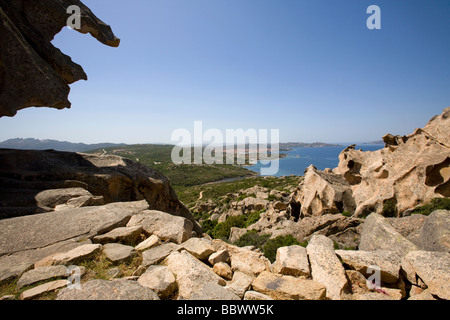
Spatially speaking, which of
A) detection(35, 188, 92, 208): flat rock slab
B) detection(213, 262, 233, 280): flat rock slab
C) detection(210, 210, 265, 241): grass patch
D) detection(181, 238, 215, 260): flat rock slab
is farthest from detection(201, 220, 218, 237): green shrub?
detection(213, 262, 233, 280): flat rock slab

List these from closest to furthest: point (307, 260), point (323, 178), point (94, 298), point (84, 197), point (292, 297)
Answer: point (94, 298) < point (292, 297) < point (307, 260) < point (84, 197) < point (323, 178)

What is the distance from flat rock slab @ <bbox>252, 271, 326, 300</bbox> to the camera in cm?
350

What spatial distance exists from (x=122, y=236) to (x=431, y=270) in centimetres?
644

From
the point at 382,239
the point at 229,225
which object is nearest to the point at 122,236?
the point at 382,239

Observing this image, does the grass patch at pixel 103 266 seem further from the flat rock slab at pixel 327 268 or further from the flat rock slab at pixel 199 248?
the flat rock slab at pixel 327 268

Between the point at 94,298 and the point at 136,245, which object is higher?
the point at 94,298

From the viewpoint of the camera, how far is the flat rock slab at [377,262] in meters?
4.04

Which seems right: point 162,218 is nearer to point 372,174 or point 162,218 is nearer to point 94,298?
point 94,298

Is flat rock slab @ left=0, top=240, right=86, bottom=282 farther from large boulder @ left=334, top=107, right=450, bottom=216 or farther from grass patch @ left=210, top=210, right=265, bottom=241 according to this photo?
grass patch @ left=210, top=210, right=265, bottom=241

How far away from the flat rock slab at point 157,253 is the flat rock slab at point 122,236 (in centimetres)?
91

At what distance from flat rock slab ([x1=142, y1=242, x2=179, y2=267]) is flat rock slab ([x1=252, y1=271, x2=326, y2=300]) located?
197 centimetres

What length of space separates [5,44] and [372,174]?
20919 millimetres

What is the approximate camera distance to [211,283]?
3.67 meters

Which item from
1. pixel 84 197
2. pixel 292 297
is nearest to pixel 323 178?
pixel 292 297
